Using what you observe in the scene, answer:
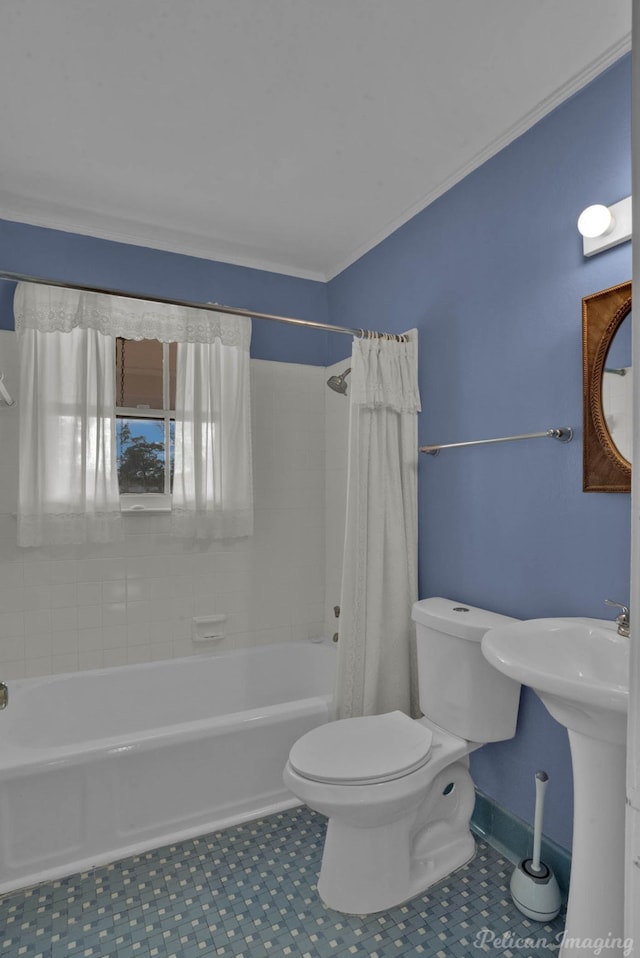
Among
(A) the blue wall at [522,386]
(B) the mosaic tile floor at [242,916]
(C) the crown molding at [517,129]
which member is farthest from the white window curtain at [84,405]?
(B) the mosaic tile floor at [242,916]

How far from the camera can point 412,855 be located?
182 cm

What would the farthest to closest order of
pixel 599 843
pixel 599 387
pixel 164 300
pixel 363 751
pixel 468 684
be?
pixel 164 300
pixel 468 684
pixel 363 751
pixel 599 387
pixel 599 843

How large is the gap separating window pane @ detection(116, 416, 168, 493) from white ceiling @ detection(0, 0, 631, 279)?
925mm

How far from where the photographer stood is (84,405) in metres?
2.46

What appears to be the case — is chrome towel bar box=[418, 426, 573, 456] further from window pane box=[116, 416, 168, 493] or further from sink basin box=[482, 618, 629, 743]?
window pane box=[116, 416, 168, 493]

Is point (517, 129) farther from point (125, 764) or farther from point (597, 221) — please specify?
point (125, 764)

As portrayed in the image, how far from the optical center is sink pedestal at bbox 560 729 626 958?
4.19ft

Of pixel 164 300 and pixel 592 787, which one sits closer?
pixel 592 787

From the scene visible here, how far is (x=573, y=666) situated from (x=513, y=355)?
1.05 metres

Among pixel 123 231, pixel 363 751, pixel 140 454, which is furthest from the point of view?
pixel 140 454

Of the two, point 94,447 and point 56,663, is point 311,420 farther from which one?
point 56,663

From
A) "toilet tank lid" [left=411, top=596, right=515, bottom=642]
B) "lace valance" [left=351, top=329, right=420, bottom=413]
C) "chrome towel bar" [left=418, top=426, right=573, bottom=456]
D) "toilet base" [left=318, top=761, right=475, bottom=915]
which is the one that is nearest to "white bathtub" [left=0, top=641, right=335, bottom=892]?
"toilet base" [left=318, top=761, right=475, bottom=915]

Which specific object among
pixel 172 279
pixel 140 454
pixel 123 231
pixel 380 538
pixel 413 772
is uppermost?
pixel 123 231

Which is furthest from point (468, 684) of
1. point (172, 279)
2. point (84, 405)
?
point (172, 279)
